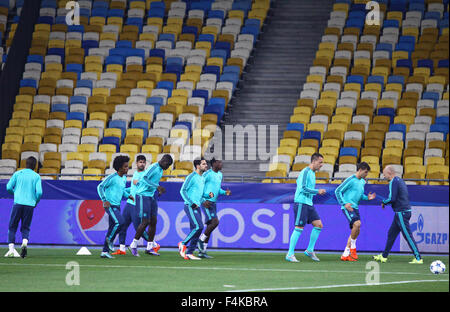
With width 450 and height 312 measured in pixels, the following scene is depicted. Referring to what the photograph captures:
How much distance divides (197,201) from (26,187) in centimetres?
337

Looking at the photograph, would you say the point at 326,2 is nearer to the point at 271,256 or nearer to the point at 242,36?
the point at 242,36

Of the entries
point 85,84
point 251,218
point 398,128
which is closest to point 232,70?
point 85,84

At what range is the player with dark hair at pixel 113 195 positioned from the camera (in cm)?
1631

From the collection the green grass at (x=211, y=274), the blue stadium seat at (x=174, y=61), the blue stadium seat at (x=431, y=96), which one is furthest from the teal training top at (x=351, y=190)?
the blue stadium seat at (x=174, y=61)

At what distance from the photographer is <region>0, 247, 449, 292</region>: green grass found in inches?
420

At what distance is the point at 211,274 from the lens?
1270 cm

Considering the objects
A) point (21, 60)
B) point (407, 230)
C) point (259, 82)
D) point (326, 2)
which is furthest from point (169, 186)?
point (326, 2)

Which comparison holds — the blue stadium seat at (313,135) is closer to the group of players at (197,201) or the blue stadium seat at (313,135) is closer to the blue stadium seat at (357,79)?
the blue stadium seat at (357,79)

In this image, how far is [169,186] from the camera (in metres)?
20.4

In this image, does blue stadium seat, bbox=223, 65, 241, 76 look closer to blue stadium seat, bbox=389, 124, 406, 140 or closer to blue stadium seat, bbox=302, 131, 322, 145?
blue stadium seat, bbox=302, 131, 322, 145

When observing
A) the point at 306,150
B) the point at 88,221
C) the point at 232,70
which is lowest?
the point at 88,221

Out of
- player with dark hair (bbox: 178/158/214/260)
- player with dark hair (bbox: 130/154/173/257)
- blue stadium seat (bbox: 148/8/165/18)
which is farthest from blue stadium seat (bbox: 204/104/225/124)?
player with dark hair (bbox: 178/158/214/260)

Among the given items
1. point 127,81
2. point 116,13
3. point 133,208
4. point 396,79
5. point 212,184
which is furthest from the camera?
point 116,13

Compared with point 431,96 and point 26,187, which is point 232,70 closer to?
point 431,96
